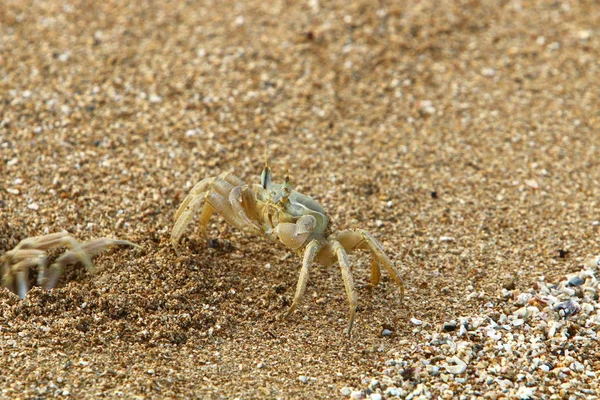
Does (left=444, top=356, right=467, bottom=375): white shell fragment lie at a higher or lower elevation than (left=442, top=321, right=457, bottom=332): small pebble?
lower

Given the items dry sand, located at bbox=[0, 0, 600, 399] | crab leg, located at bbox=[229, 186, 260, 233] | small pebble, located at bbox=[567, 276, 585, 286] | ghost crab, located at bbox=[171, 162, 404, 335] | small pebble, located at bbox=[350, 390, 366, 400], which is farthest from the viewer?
small pebble, located at bbox=[567, 276, 585, 286]

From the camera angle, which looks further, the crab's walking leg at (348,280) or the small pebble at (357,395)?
the crab's walking leg at (348,280)

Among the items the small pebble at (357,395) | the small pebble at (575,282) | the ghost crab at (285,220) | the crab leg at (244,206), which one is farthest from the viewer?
the small pebble at (575,282)

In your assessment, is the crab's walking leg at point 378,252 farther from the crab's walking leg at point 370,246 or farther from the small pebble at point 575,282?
the small pebble at point 575,282

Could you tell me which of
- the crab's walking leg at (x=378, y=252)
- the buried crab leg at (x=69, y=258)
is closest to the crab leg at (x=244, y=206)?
the crab's walking leg at (x=378, y=252)

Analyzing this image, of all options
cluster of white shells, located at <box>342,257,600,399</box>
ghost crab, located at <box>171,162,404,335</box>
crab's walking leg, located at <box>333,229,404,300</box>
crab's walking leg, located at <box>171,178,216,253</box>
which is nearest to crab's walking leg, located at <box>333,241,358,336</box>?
ghost crab, located at <box>171,162,404,335</box>

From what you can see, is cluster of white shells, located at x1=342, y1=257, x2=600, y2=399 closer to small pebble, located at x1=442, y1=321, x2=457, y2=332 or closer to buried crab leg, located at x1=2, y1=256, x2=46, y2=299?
small pebble, located at x1=442, y1=321, x2=457, y2=332
